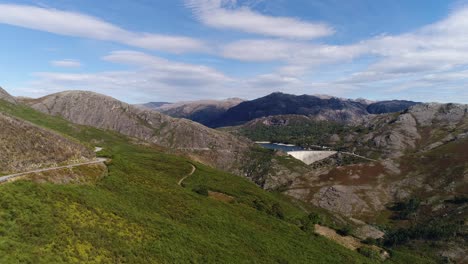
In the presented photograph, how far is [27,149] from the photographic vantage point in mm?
60594

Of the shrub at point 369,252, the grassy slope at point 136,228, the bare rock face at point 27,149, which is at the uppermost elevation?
the bare rock face at point 27,149

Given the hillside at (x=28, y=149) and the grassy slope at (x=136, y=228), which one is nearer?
the grassy slope at (x=136, y=228)

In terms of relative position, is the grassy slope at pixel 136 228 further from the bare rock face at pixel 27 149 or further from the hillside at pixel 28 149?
the bare rock face at pixel 27 149

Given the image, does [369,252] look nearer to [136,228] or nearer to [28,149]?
[136,228]

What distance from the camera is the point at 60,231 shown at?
37.2 metres

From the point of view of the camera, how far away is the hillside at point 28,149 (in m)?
55.5

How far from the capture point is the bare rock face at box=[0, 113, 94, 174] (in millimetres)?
55500

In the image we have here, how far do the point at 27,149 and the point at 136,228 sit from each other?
28.4 m

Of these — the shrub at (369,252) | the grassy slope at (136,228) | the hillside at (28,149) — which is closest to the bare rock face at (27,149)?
the hillside at (28,149)

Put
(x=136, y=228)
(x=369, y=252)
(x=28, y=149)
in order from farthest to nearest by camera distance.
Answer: (x=369, y=252), (x=28, y=149), (x=136, y=228)

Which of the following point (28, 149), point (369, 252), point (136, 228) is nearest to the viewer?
point (136, 228)

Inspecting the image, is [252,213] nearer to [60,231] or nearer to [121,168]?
[121,168]

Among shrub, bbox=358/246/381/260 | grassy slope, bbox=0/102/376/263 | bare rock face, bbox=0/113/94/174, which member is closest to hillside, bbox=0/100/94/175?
bare rock face, bbox=0/113/94/174

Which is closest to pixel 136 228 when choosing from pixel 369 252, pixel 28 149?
pixel 28 149
